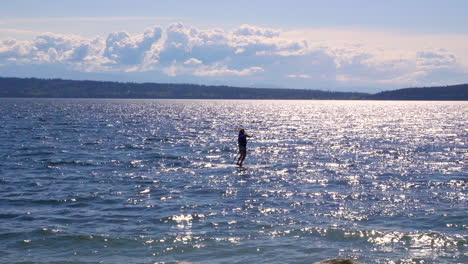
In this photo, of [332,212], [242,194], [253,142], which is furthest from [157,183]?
[253,142]

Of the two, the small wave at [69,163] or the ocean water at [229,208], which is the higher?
the ocean water at [229,208]

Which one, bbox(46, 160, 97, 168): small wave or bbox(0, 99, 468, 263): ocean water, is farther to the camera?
bbox(46, 160, 97, 168): small wave

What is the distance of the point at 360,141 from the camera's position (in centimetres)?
5200

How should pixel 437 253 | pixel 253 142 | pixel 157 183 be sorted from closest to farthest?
pixel 437 253
pixel 157 183
pixel 253 142

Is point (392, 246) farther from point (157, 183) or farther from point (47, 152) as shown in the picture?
point (47, 152)

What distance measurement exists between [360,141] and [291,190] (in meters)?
30.1

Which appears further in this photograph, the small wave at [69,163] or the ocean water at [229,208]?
the small wave at [69,163]

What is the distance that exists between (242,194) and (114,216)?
6.04 meters

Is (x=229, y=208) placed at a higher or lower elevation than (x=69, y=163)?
higher

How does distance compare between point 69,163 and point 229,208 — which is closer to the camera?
point 229,208

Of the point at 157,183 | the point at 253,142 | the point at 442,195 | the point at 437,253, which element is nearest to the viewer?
the point at 437,253

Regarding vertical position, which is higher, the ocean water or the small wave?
the ocean water

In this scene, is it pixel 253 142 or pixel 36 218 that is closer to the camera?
pixel 36 218

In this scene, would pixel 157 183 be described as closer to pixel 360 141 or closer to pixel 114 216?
pixel 114 216
